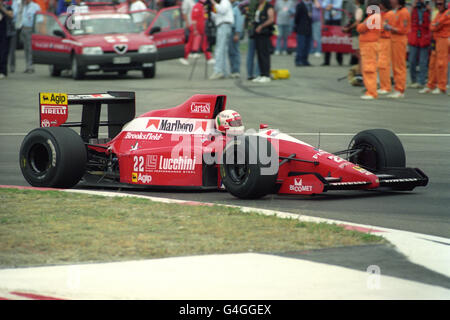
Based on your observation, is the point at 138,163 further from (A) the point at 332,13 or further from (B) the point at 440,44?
(A) the point at 332,13

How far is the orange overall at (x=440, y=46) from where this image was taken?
18.5m

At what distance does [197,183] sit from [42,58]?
1489 centimetres

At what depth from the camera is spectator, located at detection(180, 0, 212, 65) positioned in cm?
2572

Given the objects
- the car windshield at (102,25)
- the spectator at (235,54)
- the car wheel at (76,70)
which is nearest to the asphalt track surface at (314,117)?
the car wheel at (76,70)

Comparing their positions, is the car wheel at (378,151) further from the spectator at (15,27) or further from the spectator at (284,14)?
the spectator at (284,14)

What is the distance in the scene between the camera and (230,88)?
70.0 ft

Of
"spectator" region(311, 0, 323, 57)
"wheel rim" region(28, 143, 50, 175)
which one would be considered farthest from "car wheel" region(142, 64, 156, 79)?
"wheel rim" region(28, 143, 50, 175)

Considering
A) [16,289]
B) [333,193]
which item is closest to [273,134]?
[333,193]

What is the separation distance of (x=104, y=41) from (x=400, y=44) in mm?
7385

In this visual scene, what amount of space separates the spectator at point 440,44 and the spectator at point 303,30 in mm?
8217

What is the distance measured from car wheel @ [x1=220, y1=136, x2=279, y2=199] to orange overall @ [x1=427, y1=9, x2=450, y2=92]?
410 inches
